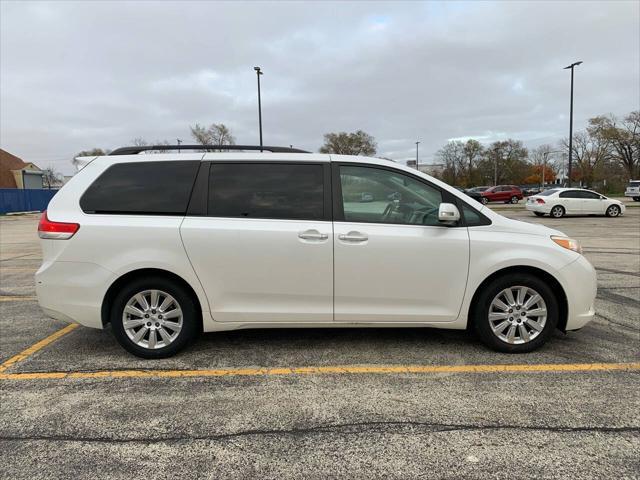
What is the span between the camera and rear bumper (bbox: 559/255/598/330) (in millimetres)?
3945

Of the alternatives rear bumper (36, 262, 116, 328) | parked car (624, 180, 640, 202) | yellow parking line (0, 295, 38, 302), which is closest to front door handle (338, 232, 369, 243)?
rear bumper (36, 262, 116, 328)

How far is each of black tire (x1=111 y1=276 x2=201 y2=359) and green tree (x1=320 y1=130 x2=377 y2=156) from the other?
64.5m

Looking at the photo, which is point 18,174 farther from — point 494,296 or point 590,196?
point 494,296

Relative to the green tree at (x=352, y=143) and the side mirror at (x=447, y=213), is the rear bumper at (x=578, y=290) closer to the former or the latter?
the side mirror at (x=447, y=213)

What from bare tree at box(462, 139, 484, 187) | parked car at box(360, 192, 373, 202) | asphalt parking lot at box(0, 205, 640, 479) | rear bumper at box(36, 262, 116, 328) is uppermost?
bare tree at box(462, 139, 484, 187)

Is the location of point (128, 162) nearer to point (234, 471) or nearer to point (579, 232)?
point (234, 471)

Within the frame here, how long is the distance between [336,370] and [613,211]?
75.3ft

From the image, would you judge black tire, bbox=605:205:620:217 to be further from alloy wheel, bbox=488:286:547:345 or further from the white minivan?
alloy wheel, bbox=488:286:547:345

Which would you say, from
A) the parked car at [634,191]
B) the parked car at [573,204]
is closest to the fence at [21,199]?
the parked car at [573,204]

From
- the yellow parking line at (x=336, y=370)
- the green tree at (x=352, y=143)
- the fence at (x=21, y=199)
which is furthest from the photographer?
the green tree at (x=352, y=143)

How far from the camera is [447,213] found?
12.5 ft

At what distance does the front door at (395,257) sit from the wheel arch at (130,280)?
1320 millimetres

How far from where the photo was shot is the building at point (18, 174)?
53062 mm

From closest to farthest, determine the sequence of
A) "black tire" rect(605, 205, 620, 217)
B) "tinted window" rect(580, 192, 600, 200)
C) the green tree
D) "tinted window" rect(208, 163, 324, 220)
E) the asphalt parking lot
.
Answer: the asphalt parking lot < "tinted window" rect(208, 163, 324, 220) < "black tire" rect(605, 205, 620, 217) < "tinted window" rect(580, 192, 600, 200) < the green tree
